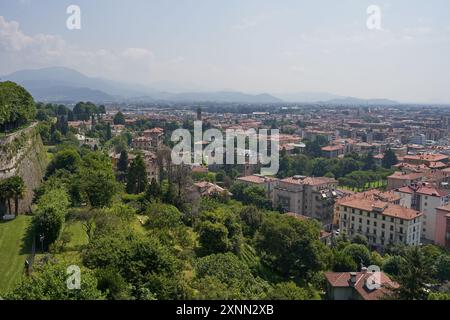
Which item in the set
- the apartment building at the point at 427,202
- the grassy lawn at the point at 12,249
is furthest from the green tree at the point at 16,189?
the apartment building at the point at 427,202

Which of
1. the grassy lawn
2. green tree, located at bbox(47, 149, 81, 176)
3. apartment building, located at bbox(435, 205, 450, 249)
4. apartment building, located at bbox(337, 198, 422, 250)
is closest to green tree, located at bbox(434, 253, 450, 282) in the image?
apartment building, located at bbox(337, 198, 422, 250)

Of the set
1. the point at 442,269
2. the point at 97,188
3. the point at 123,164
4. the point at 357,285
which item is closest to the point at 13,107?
the point at 123,164

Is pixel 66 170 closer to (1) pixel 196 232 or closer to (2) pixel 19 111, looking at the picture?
(2) pixel 19 111

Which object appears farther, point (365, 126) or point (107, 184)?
point (365, 126)

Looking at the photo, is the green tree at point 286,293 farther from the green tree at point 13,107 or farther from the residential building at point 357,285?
→ the green tree at point 13,107

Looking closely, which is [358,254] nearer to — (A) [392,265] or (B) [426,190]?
(A) [392,265]

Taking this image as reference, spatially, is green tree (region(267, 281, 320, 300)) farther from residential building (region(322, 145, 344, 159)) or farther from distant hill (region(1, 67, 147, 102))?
distant hill (region(1, 67, 147, 102))
